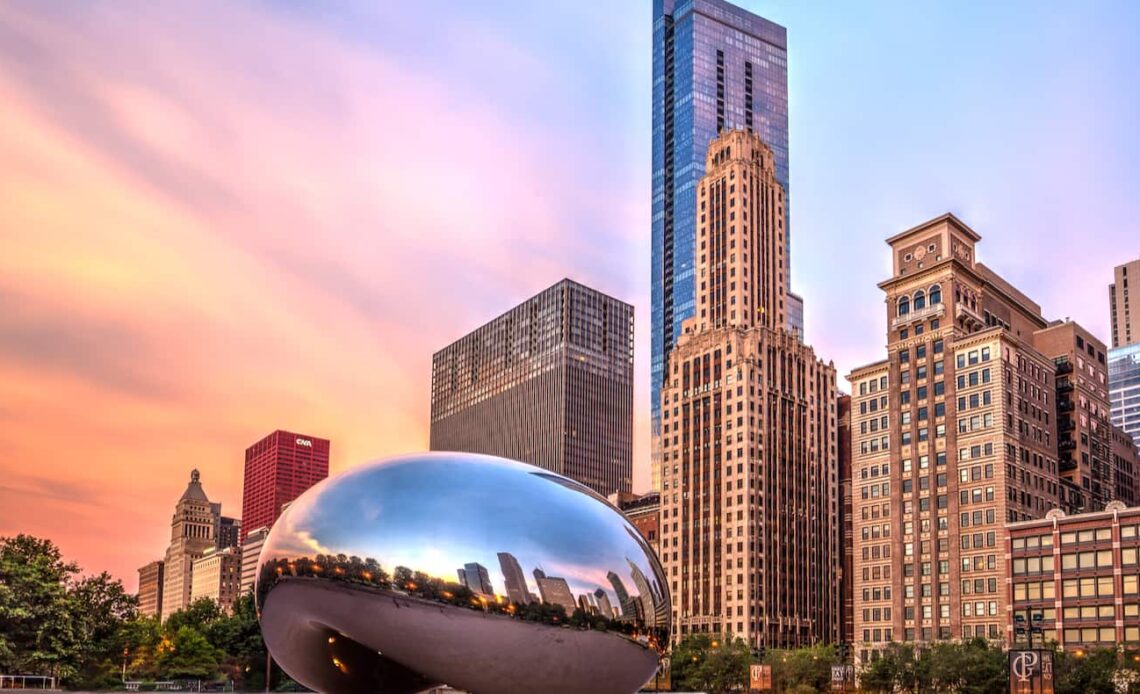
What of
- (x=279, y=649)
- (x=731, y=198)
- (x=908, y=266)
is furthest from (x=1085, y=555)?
(x=279, y=649)

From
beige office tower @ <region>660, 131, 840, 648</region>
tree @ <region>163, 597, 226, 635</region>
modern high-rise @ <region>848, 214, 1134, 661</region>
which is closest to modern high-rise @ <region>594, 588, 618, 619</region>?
modern high-rise @ <region>848, 214, 1134, 661</region>

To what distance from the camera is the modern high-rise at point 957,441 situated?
353 ft

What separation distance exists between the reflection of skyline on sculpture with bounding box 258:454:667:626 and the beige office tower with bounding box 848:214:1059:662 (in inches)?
3720

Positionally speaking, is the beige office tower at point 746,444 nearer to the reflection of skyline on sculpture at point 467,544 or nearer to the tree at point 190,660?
the tree at point 190,660

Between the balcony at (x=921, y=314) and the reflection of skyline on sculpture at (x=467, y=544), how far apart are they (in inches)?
4121

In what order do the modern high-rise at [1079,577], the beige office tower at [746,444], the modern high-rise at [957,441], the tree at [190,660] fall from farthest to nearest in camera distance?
1. the beige office tower at [746,444]
2. the modern high-rise at [957,441]
3. the modern high-rise at [1079,577]
4. the tree at [190,660]

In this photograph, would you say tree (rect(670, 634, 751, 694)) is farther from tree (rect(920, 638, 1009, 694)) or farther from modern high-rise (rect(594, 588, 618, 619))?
modern high-rise (rect(594, 588, 618, 619))

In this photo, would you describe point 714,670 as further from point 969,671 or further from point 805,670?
point 969,671

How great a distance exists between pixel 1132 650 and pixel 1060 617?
1188 centimetres

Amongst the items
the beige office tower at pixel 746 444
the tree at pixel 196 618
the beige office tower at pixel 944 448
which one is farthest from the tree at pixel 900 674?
the tree at pixel 196 618

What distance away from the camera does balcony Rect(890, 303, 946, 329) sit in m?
116

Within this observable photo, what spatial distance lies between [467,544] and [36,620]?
53.3 metres

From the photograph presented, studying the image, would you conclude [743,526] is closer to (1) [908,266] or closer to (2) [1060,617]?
(1) [908,266]

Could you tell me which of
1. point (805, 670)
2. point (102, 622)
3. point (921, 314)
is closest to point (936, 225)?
point (921, 314)
